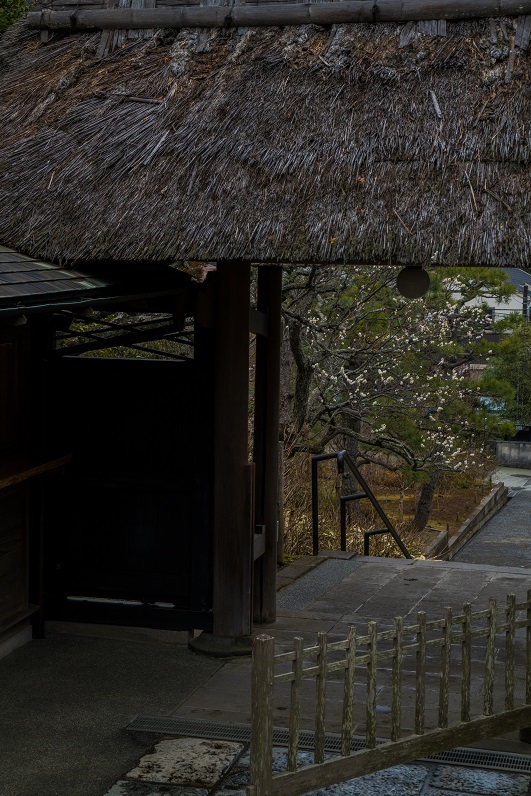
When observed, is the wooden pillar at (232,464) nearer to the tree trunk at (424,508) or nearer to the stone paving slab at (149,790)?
the stone paving slab at (149,790)

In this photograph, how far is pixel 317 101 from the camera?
22.1 ft

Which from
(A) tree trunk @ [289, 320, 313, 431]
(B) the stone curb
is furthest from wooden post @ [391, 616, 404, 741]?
(B) the stone curb

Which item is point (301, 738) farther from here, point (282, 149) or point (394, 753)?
point (282, 149)

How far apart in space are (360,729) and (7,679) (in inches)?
84.8

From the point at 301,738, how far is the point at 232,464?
199 centimetres

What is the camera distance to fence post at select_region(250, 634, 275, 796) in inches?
146

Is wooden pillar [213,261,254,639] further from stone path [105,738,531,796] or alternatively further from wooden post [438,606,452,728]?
wooden post [438,606,452,728]

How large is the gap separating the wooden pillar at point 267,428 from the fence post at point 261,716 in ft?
11.5

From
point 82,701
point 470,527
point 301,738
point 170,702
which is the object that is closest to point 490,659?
point 301,738

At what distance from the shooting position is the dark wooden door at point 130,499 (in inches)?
266

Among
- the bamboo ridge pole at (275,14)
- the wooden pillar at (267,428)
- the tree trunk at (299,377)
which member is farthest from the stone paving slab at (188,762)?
the tree trunk at (299,377)

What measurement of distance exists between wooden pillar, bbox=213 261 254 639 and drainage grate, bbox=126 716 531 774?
1243 millimetres

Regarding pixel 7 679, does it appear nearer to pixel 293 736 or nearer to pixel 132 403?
pixel 132 403

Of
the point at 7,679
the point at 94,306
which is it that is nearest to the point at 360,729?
the point at 7,679
